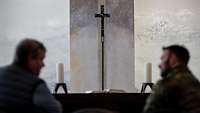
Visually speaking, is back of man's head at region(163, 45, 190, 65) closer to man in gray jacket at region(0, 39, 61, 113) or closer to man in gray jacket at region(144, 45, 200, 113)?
man in gray jacket at region(144, 45, 200, 113)

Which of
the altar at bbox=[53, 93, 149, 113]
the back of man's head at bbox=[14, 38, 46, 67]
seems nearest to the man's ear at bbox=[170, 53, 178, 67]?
the altar at bbox=[53, 93, 149, 113]

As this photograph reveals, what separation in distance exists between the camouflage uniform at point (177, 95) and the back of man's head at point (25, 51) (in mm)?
845

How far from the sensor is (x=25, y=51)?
3.19 meters

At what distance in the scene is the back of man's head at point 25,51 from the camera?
3.19 metres

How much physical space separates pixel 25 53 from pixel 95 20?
255cm

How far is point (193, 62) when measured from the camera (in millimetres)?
6043

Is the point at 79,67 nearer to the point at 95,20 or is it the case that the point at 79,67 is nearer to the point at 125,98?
the point at 95,20

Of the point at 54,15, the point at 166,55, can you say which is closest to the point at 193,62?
the point at 54,15

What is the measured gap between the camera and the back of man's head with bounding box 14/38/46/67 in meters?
3.19

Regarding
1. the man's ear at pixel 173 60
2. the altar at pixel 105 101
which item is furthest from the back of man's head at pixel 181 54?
the altar at pixel 105 101

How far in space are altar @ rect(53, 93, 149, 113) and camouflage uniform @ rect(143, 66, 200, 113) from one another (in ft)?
2.50

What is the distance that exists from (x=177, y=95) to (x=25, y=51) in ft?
3.39

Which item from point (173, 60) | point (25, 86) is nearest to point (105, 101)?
point (173, 60)

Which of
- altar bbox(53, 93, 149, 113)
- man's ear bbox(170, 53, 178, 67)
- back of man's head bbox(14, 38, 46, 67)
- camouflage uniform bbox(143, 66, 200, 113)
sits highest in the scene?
back of man's head bbox(14, 38, 46, 67)
